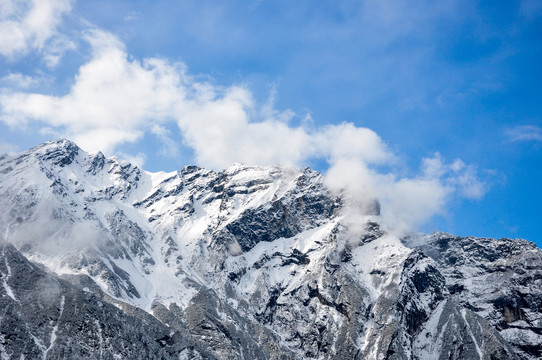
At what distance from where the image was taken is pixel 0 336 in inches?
7702

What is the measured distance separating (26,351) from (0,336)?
403 inches

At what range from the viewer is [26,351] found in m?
198
